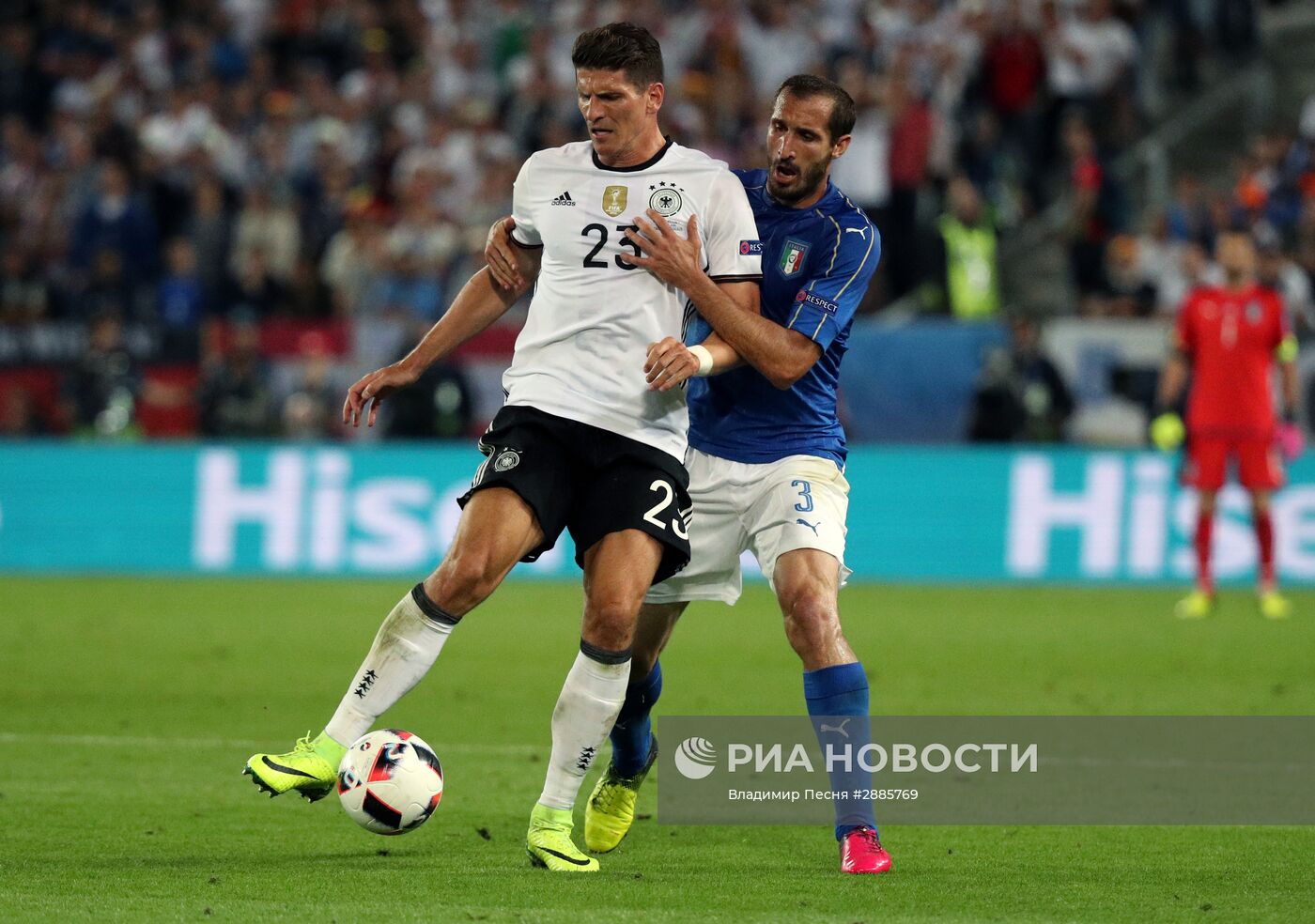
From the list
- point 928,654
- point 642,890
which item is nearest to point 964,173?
point 928,654

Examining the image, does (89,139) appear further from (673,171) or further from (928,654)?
(673,171)

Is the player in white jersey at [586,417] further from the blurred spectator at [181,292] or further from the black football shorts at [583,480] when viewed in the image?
the blurred spectator at [181,292]

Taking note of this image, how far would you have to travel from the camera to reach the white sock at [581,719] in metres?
5.75

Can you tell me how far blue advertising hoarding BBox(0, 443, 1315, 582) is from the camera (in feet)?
49.8

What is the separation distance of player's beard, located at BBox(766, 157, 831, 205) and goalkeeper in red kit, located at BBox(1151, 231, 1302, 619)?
7.68 meters

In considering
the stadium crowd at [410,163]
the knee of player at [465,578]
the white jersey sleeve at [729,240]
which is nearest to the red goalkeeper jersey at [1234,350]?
the stadium crowd at [410,163]

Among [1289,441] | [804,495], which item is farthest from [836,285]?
[1289,441]

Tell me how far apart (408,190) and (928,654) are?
8.46 meters

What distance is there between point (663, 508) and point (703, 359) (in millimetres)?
463

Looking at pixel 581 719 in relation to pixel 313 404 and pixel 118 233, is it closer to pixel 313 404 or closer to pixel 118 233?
pixel 313 404

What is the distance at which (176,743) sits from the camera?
8078mm

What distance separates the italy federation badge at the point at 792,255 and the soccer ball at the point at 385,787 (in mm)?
1921

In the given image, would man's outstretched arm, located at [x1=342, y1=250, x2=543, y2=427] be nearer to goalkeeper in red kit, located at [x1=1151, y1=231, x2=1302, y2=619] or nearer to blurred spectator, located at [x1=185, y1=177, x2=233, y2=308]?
goalkeeper in red kit, located at [x1=1151, y1=231, x2=1302, y2=619]

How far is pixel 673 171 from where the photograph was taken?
19.8ft
